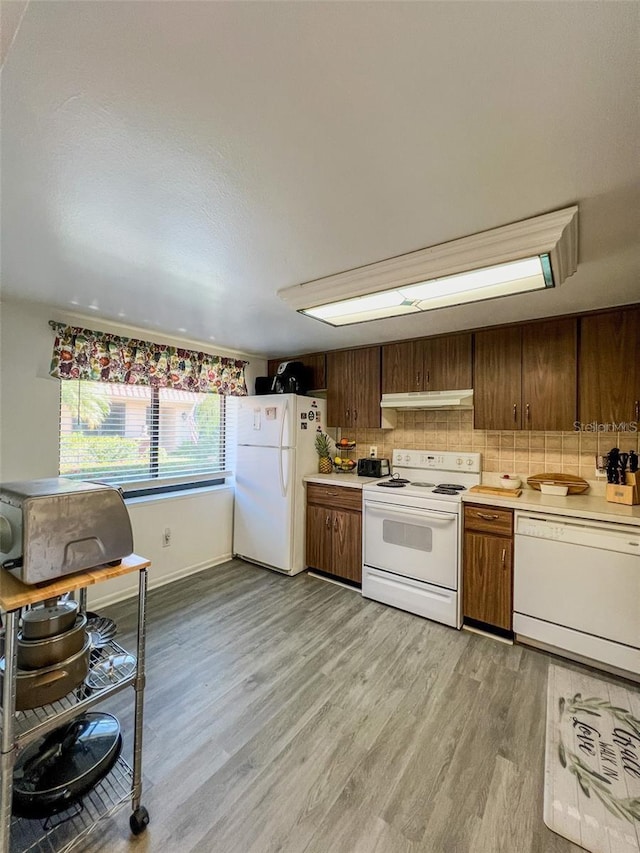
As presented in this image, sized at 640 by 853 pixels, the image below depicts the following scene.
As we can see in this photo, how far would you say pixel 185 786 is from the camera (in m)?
1.44

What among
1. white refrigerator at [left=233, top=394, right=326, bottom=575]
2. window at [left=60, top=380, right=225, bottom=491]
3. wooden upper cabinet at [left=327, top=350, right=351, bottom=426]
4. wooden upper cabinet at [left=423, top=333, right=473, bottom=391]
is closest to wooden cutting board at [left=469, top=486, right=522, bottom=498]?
wooden upper cabinet at [left=423, top=333, right=473, bottom=391]

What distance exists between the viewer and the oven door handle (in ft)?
8.57

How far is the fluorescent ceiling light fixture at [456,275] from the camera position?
1354mm

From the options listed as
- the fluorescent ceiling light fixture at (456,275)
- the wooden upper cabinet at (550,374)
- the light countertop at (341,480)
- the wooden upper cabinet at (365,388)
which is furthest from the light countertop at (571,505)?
the fluorescent ceiling light fixture at (456,275)

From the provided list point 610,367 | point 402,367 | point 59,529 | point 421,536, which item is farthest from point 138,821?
point 610,367

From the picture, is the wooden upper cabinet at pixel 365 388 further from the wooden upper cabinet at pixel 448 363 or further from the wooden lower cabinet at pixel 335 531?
the wooden lower cabinet at pixel 335 531

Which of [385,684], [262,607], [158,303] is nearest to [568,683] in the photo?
[385,684]

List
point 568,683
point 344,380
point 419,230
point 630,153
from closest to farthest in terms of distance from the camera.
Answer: point 630,153, point 419,230, point 568,683, point 344,380

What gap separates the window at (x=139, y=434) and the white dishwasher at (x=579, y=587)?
9.43 feet

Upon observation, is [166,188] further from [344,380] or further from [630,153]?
[344,380]

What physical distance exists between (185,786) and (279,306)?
241 cm

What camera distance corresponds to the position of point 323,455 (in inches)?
147

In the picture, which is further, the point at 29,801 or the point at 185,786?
the point at 185,786

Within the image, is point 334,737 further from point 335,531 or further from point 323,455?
point 323,455
